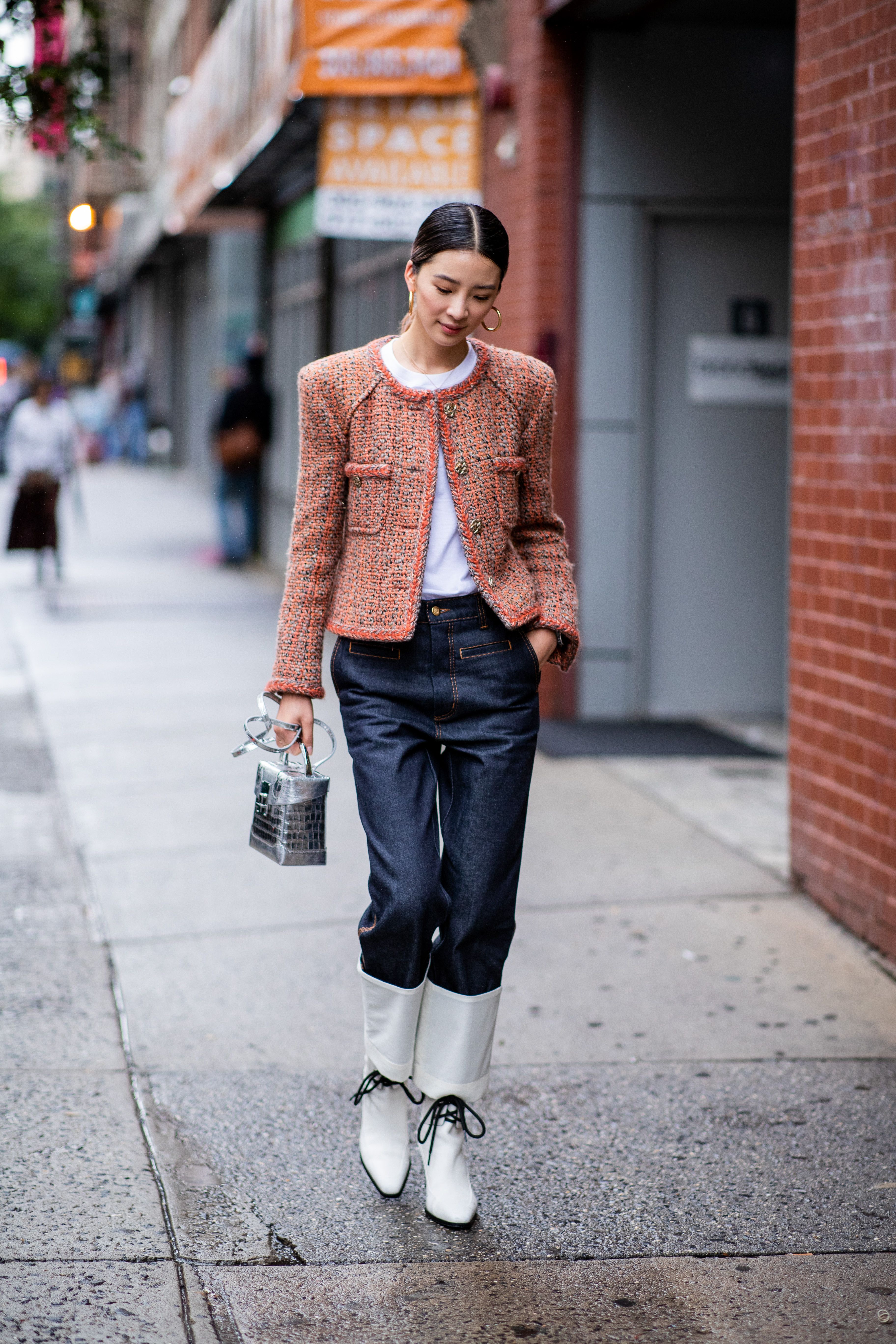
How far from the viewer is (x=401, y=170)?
9758 millimetres

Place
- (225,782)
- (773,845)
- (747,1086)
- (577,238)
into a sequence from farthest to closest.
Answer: (577,238) < (225,782) < (773,845) < (747,1086)

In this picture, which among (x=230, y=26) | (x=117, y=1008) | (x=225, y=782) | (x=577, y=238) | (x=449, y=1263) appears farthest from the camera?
(x=230, y=26)

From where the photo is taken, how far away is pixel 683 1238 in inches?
135

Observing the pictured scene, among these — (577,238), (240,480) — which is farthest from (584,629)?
(240,480)

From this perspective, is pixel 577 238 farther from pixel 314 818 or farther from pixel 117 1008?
pixel 314 818

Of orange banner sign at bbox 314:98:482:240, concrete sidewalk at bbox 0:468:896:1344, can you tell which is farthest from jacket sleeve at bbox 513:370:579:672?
orange banner sign at bbox 314:98:482:240

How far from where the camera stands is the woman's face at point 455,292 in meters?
3.20

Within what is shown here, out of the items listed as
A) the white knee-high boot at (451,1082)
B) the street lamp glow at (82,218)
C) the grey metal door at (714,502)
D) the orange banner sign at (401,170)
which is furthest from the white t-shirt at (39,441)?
the white knee-high boot at (451,1082)

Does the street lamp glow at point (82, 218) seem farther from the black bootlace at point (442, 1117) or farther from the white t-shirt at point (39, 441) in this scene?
the black bootlace at point (442, 1117)

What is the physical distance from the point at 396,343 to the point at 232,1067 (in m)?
1.90

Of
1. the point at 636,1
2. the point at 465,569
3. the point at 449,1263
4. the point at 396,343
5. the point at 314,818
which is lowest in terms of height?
the point at 449,1263

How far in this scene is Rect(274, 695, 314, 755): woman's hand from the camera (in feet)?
11.3

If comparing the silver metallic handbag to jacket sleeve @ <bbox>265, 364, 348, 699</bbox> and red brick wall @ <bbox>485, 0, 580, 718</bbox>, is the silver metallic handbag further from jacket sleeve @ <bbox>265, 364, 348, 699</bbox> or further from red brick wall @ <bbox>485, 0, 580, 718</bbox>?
red brick wall @ <bbox>485, 0, 580, 718</bbox>

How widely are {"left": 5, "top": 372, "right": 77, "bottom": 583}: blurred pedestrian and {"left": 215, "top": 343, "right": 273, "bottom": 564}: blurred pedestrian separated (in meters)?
1.78
